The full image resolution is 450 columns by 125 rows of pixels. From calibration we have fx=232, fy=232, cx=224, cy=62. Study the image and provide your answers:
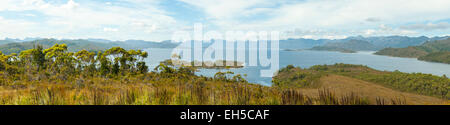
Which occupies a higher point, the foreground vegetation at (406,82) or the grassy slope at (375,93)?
the grassy slope at (375,93)

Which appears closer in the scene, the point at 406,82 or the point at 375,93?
the point at 375,93

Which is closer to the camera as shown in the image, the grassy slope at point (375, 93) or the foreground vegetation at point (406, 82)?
the grassy slope at point (375, 93)

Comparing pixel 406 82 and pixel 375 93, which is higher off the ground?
pixel 375 93

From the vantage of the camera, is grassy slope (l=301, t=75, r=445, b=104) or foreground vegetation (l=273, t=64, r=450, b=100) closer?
grassy slope (l=301, t=75, r=445, b=104)

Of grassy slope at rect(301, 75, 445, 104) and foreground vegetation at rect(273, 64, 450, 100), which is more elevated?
grassy slope at rect(301, 75, 445, 104)
